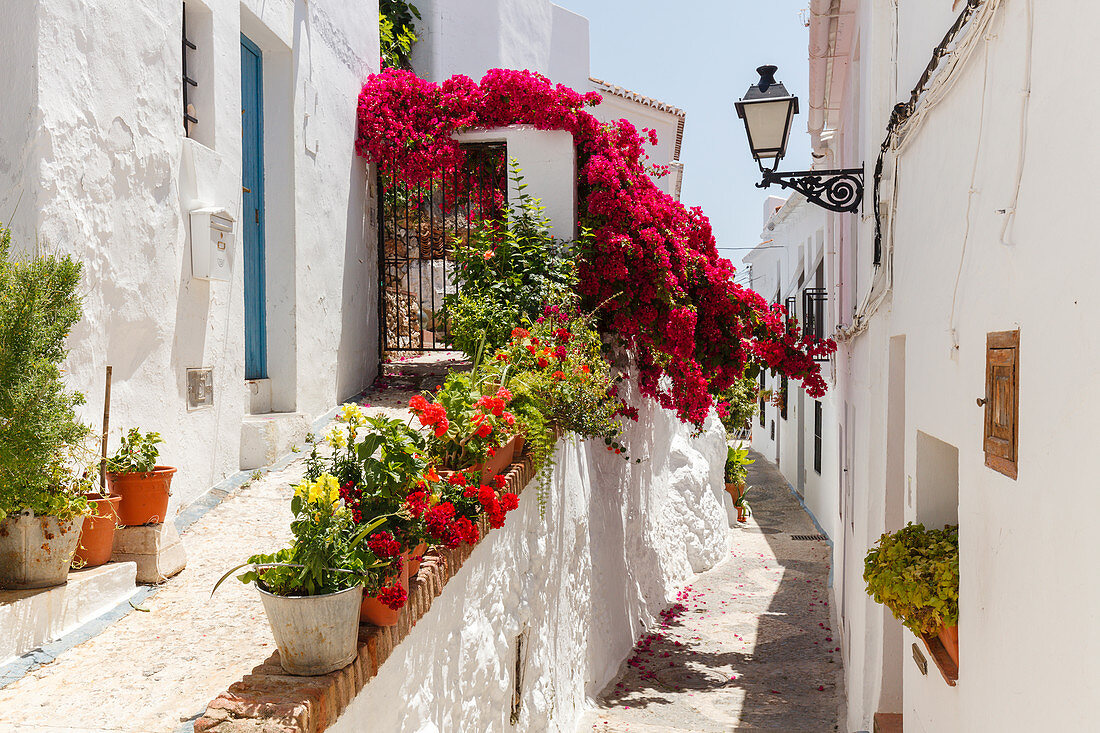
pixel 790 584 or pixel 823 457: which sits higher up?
pixel 823 457

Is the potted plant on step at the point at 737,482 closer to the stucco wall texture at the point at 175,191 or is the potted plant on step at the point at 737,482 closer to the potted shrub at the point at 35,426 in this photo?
the stucco wall texture at the point at 175,191

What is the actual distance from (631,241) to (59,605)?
5838 mm

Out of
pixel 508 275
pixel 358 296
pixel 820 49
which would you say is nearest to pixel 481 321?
pixel 508 275

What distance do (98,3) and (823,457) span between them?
43.4 ft

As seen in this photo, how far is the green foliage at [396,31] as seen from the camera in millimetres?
12648

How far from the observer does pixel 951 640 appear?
3064 mm

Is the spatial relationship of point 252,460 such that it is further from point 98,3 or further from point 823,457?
point 823,457

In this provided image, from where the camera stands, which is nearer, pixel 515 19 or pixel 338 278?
pixel 338 278

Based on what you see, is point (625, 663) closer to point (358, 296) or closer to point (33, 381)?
point (358, 296)

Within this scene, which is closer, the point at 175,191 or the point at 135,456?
the point at 135,456

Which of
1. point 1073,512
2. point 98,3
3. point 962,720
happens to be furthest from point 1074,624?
point 98,3

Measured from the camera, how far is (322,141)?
7938 millimetres

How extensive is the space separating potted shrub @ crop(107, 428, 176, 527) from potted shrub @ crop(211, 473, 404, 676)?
2020mm

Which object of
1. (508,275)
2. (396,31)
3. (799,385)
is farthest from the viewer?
(799,385)
